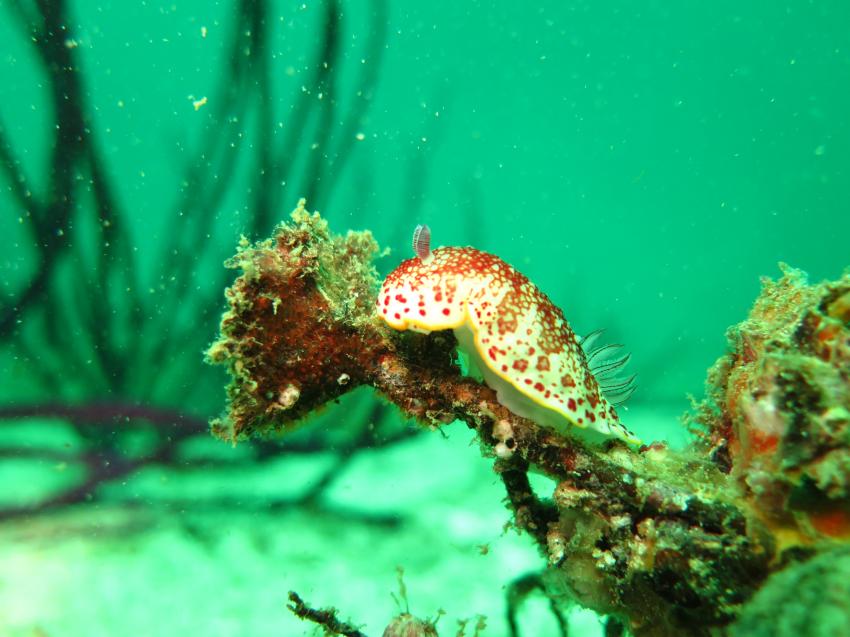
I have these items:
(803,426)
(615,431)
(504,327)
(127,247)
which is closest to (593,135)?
(127,247)

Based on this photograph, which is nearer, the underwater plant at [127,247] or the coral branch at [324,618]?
the coral branch at [324,618]

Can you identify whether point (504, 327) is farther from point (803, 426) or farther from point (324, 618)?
point (324, 618)

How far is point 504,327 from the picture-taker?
6.20 feet

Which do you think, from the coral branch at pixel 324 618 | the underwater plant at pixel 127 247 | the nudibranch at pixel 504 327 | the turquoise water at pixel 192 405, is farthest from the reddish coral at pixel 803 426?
the underwater plant at pixel 127 247

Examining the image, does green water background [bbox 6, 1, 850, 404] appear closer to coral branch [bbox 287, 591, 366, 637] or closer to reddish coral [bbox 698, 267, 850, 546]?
coral branch [bbox 287, 591, 366, 637]

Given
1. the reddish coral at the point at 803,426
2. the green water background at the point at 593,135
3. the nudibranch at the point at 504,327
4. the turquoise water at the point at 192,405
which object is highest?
the green water background at the point at 593,135

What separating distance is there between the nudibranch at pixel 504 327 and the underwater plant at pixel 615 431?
2 centimetres

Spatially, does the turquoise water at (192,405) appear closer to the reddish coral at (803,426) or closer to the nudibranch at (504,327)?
the nudibranch at (504,327)

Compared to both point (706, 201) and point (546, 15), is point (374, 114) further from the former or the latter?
point (706, 201)

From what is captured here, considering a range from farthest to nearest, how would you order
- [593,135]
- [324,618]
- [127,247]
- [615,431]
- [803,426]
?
[593,135], [127,247], [324,618], [615,431], [803,426]

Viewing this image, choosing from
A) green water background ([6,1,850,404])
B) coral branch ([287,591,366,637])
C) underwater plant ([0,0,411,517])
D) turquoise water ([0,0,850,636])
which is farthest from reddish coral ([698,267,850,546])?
green water background ([6,1,850,404])

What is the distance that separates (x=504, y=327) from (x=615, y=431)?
68 cm

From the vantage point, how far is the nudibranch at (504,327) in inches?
73.9

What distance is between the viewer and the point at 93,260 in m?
4.79
